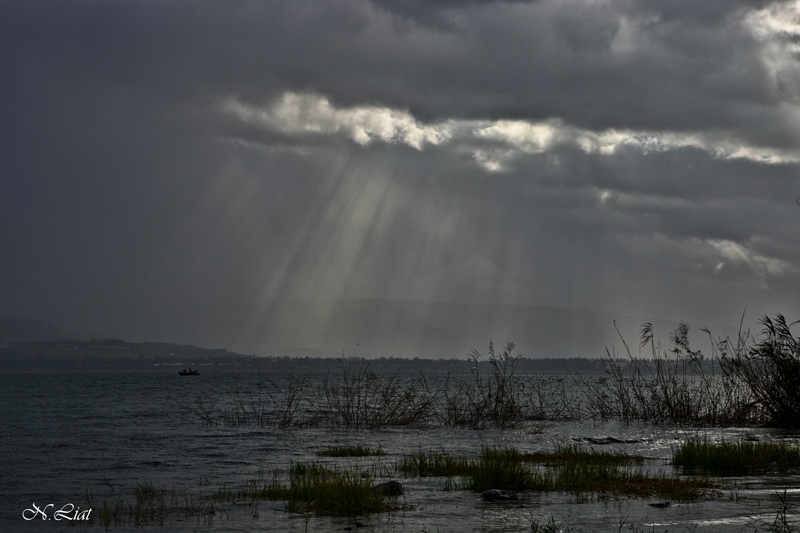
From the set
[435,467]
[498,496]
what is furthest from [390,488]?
[435,467]

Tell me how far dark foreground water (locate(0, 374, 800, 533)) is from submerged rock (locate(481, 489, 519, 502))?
0.56 feet

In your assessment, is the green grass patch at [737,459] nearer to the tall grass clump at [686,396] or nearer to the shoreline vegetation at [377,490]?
the shoreline vegetation at [377,490]

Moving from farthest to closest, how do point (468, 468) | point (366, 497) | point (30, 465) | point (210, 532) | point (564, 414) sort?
point (564, 414), point (30, 465), point (468, 468), point (366, 497), point (210, 532)

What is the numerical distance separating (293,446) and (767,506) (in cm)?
1706

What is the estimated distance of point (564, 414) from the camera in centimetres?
3528

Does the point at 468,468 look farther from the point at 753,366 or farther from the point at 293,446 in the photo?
the point at 753,366

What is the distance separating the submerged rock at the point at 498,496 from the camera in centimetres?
1305

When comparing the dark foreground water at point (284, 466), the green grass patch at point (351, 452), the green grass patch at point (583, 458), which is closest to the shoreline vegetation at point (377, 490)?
the dark foreground water at point (284, 466)

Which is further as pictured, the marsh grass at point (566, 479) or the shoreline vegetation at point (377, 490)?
the marsh grass at point (566, 479)

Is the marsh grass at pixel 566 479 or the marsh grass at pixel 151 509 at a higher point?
the marsh grass at pixel 566 479

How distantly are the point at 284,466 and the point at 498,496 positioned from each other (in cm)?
860

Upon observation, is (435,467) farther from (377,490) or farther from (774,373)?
(774,373)

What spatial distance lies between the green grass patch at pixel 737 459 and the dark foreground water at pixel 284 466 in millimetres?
650

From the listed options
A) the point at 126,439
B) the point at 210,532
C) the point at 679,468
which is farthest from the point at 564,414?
the point at 210,532
